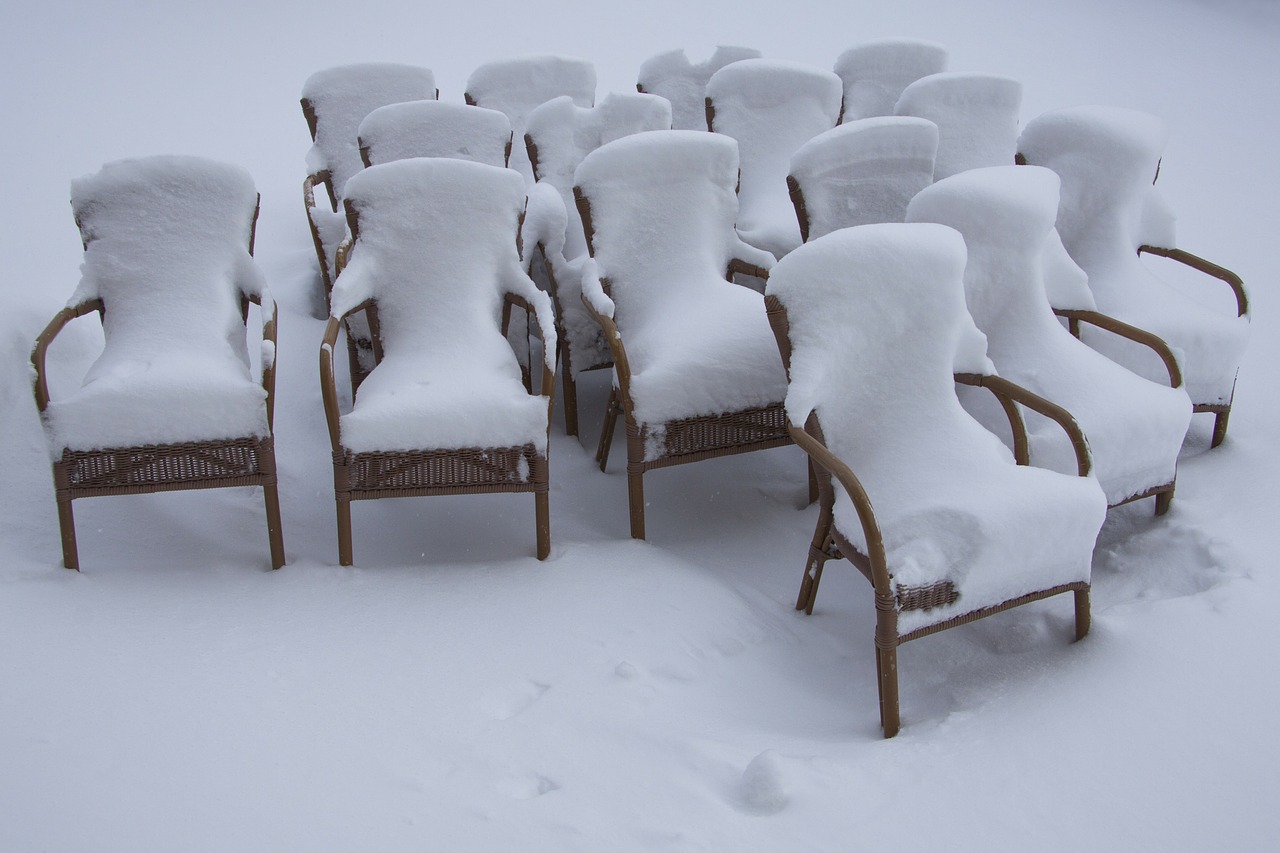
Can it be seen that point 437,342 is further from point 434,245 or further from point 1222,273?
point 1222,273

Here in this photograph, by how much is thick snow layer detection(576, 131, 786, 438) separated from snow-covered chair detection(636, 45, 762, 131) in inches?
64.3

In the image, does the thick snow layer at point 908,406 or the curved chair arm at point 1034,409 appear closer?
the thick snow layer at point 908,406

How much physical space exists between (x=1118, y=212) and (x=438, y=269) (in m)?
2.38

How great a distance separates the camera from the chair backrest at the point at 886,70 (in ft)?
14.6

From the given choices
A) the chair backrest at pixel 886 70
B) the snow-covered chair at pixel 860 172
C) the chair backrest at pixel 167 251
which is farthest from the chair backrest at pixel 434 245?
the chair backrest at pixel 886 70

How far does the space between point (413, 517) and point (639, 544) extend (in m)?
0.71

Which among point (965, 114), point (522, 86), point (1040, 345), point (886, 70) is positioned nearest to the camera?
point (1040, 345)

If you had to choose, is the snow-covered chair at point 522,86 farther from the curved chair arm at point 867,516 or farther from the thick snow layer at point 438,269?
the curved chair arm at point 867,516

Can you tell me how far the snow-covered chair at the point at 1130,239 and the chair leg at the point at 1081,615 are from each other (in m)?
1.20

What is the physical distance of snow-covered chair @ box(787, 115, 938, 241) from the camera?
123 inches

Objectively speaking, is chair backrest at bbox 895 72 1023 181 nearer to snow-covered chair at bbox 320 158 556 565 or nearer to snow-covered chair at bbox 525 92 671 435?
snow-covered chair at bbox 525 92 671 435

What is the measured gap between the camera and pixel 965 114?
3898 millimetres

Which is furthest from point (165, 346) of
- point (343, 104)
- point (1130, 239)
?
point (1130, 239)

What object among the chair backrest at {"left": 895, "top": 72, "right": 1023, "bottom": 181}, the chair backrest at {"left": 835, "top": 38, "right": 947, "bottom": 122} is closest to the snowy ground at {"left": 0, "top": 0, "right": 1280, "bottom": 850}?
the chair backrest at {"left": 895, "top": 72, "right": 1023, "bottom": 181}
